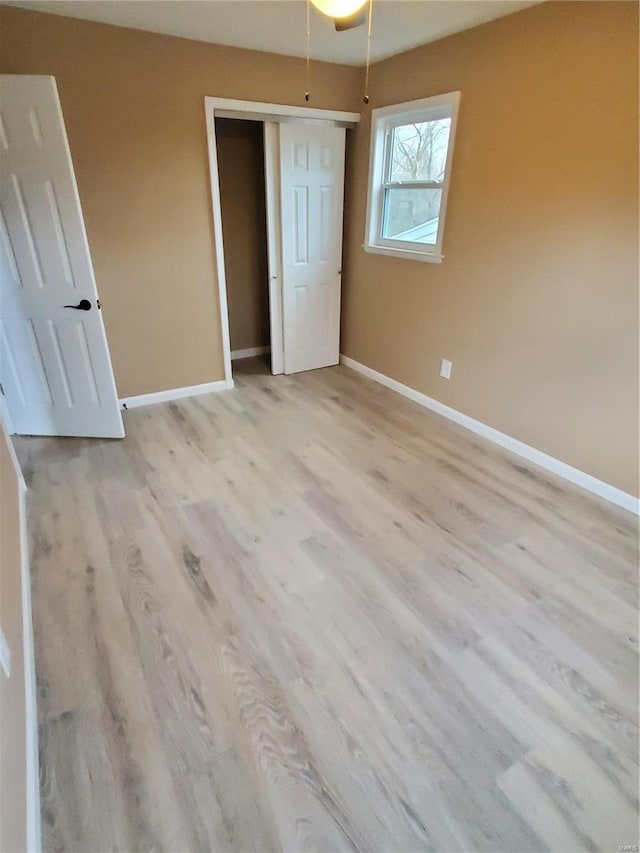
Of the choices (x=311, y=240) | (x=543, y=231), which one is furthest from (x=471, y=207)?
(x=311, y=240)

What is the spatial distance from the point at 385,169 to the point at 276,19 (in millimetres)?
1338

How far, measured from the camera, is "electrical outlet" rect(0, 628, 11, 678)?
3.96 feet

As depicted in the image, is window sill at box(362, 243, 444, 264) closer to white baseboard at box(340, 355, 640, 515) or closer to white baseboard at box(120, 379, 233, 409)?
white baseboard at box(340, 355, 640, 515)

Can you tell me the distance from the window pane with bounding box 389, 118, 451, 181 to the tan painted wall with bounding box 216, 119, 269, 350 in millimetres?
1277

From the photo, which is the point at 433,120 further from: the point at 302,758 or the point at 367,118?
the point at 302,758

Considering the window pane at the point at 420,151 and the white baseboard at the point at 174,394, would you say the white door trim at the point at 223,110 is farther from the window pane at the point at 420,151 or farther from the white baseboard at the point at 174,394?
the window pane at the point at 420,151

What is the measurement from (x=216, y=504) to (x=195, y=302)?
1.80 m

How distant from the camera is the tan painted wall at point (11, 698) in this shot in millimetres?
990

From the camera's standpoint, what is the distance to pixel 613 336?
2348 mm

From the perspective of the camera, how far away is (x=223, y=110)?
3.14 meters

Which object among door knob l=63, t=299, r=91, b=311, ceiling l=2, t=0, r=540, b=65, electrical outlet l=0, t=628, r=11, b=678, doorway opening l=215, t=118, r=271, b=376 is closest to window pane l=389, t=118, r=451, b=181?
ceiling l=2, t=0, r=540, b=65

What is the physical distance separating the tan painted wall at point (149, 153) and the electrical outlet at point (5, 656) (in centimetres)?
248

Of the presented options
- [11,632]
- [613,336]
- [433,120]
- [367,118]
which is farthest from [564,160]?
[11,632]

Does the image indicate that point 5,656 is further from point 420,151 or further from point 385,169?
point 385,169
